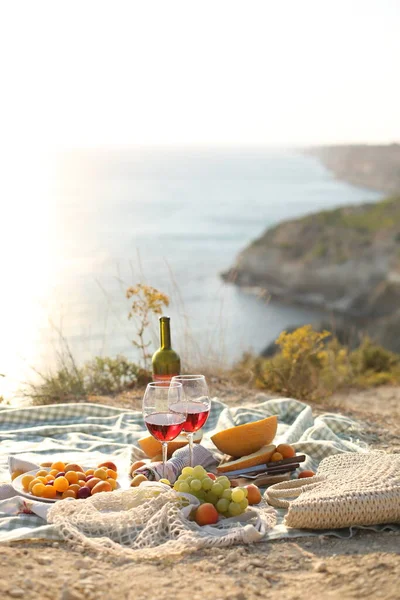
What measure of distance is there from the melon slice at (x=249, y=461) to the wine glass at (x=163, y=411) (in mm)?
635

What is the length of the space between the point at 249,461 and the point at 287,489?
26cm

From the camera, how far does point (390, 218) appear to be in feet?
180

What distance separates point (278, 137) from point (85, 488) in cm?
5983

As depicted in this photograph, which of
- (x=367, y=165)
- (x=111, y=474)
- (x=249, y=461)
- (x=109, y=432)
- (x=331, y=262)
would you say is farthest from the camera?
(x=367, y=165)

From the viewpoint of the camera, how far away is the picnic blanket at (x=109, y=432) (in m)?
3.82

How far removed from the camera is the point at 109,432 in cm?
430

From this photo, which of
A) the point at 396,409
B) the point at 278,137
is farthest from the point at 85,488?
the point at 278,137

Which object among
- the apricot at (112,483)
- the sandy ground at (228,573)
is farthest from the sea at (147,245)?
→ the sandy ground at (228,573)

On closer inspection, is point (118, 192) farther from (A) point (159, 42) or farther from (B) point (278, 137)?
(A) point (159, 42)

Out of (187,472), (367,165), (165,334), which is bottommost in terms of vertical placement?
(187,472)

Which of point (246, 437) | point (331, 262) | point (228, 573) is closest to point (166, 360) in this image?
point (246, 437)

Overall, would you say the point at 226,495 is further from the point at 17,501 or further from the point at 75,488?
the point at 17,501

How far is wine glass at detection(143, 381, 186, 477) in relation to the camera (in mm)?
2729

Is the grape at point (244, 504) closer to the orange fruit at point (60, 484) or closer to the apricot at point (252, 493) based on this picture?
the apricot at point (252, 493)
